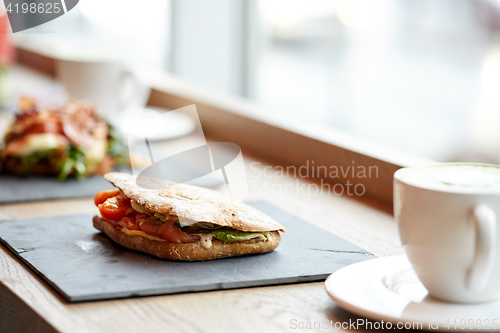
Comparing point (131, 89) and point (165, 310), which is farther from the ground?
point (131, 89)

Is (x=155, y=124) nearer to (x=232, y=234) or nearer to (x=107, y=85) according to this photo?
(x=107, y=85)

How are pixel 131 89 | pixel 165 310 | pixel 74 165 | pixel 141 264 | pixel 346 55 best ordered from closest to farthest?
pixel 165 310
pixel 141 264
pixel 74 165
pixel 131 89
pixel 346 55

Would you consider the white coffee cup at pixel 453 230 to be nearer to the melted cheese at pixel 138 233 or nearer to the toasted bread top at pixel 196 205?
the toasted bread top at pixel 196 205

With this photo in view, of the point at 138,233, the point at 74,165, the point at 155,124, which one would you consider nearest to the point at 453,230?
the point at 138,233

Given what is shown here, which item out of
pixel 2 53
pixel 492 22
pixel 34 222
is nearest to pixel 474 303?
pixel 34 222

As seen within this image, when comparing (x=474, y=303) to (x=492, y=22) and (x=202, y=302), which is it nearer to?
(x=202, y=302)

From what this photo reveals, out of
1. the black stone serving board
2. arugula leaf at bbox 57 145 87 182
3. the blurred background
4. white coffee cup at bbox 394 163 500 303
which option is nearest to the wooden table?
the black stone serving board

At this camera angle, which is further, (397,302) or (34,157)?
(34,157)

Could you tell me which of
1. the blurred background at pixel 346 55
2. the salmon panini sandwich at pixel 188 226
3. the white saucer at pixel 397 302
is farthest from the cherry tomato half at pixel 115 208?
the blurred background at pixel 346 55
